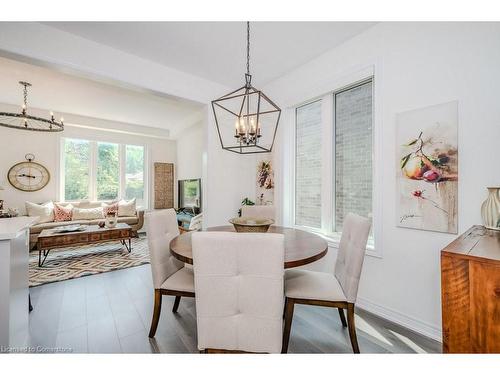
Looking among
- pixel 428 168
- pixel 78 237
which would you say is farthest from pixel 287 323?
pixel 78 237

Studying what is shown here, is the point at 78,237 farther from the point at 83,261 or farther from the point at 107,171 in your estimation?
the point at 107,171

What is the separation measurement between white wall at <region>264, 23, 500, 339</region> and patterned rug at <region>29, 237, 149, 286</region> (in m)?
3.13

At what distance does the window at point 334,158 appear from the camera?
2355 millimetres

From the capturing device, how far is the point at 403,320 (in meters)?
1.90

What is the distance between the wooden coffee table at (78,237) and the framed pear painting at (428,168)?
4.17m

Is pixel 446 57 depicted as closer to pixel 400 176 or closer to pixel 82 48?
pixel 400 176

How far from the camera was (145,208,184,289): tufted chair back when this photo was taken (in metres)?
1.72

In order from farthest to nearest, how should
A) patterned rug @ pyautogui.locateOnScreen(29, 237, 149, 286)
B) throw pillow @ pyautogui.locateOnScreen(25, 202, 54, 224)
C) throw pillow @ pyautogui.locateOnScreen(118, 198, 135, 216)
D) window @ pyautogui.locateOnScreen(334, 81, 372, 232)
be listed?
1. throw pillow @ pyautogui.locateOnScreen(118, 198, 135, 216)
2. throw pillow @ pyautogui.locateOnScreen(25, 202, 54, 224)
3. patterned rug @ pyautogui.locateOnScreen(29, 237, 149, 286)
4. window @ pyautogui.locateOnScreen(334, 81, 372, 232)

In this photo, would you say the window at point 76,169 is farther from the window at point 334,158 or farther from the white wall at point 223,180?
the window at point 334,158

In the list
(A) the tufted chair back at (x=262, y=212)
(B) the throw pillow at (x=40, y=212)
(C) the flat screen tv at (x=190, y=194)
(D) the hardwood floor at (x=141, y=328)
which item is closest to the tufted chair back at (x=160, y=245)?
(D) the hardwood floor at (x=141, y=328)

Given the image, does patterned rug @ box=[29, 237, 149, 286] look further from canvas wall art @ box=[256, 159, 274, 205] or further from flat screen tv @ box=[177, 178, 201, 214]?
canvas wall art @ box=[256, 159, 274, 205]

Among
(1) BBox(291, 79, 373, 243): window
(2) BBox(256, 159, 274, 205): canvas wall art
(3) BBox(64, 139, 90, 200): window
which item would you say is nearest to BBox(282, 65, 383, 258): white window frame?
(1) BBox(291, 79, 373, 243): window
